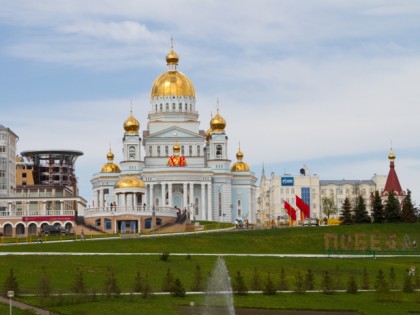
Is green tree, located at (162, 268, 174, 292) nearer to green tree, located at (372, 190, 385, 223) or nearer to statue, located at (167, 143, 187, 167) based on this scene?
green tree, located at (372, 190, 385, 223)

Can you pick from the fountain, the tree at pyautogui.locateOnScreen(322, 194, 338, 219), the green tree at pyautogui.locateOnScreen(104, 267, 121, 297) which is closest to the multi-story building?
the tree at pyautogui.locateOnScreen(322, 194, 338, 219)

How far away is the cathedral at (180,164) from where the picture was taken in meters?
131

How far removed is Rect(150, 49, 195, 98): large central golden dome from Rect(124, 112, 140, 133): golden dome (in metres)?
3.93

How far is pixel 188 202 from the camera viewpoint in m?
131

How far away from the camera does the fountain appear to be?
5350cm

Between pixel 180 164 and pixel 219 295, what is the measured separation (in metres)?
74.4

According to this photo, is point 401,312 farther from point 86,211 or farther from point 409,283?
point 86,211

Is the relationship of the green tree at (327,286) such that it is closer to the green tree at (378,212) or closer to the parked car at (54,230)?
the green tree at (378,212)

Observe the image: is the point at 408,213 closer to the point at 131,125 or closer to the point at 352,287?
the point at 131,125

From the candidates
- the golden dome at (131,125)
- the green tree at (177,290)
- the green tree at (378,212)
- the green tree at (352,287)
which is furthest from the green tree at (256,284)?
the golden dome at (131,125)

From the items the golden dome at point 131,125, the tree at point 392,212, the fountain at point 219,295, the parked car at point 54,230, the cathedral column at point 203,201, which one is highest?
the golden dome at point 131,125

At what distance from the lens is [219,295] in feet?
192

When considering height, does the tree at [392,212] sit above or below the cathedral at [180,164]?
below

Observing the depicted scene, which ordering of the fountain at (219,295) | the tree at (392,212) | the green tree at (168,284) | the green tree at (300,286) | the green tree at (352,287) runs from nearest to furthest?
1. the fountain at (219,295)
2. the green tree at (168,284)
3. the green tree at (300,286)
4. the green tree at (352,287)
5. the tree at (392,212)
